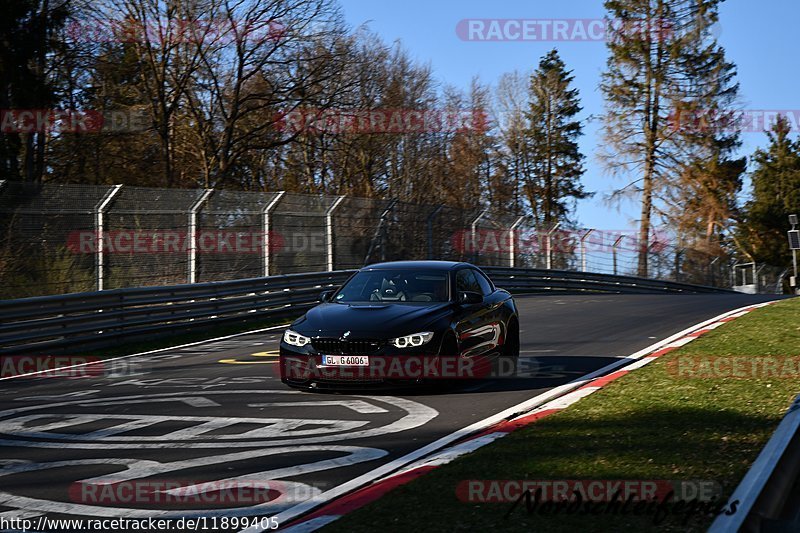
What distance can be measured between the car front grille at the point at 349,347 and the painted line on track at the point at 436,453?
147 centimetres

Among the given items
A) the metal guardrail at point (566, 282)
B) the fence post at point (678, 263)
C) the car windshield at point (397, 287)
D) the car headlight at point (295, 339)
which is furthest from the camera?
the fence post at point (678, 263)

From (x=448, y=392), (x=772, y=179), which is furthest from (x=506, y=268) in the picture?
(x=772, y=179)

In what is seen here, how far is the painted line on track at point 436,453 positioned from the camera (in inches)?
202

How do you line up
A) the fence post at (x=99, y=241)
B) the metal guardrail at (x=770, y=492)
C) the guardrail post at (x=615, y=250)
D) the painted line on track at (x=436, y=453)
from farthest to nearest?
the guardrail post at (x=615, y=250) → the fence post at (x=99, y=241) → the painted line on track at (x=436, y=453) → the metal guardrail at (x=770, y=492)

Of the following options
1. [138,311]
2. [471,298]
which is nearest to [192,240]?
[138,311]

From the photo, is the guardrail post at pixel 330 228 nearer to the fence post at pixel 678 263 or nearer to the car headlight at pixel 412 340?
the car headlight at pixel 412 340

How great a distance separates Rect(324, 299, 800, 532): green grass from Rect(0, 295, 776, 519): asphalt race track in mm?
745

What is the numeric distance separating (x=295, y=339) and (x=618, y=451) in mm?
4109

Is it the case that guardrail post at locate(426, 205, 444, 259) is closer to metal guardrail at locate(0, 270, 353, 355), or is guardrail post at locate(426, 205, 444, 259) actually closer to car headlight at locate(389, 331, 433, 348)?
metal guardrail at locate(0, 270, 353, 355)

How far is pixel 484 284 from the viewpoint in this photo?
38.0 ft

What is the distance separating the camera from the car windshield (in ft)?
33.9

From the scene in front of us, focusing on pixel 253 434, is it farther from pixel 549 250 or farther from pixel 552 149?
pixel 552 149

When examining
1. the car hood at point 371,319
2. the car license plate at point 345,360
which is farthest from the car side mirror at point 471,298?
the car license plate at point 345,360

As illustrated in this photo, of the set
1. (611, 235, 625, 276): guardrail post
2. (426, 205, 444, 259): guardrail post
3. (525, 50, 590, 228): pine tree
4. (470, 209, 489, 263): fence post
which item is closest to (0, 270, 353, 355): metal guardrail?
(426, 205, 444, 259): guardrail post
